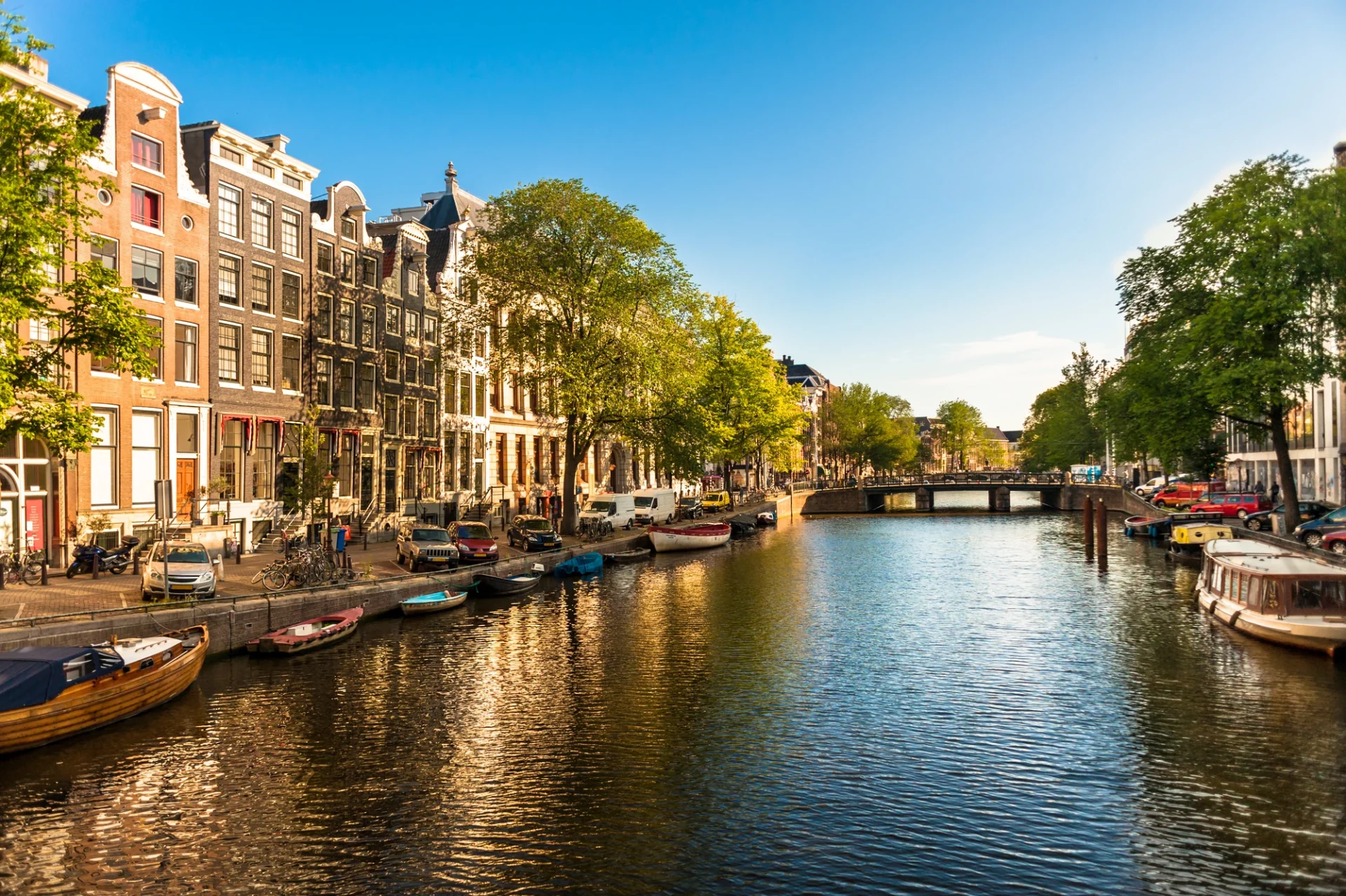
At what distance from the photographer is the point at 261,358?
150ft

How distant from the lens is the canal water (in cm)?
1366

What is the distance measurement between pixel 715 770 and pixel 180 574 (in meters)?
19.1

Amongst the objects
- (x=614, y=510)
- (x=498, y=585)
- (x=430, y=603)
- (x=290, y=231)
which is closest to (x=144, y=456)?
(x=430, y=603)

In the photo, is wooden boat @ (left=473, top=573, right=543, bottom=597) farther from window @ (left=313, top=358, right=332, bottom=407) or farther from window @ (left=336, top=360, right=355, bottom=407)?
window @ (left=336, top=360, right=355, bottom=407)

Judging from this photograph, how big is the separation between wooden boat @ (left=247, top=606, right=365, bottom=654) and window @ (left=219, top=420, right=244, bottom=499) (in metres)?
15.2

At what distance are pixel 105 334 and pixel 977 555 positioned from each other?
164ft

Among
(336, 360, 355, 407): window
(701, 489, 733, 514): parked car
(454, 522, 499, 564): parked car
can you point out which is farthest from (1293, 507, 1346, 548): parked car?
(336, 360, 355, 407): window

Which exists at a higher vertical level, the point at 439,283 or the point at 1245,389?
the point at 439,283

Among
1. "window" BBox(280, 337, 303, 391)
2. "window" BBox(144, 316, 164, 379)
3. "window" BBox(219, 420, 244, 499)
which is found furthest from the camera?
"window" BBox(280, 337, 303, 391)

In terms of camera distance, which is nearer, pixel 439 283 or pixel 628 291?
pixel 628 291

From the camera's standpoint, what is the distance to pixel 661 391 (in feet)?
186

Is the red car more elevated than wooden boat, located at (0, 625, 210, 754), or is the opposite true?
the red car

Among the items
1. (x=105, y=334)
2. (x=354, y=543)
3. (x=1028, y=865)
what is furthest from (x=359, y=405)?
(x=1028, y=865)

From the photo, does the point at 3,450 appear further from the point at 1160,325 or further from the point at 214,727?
the point at 1160,325
